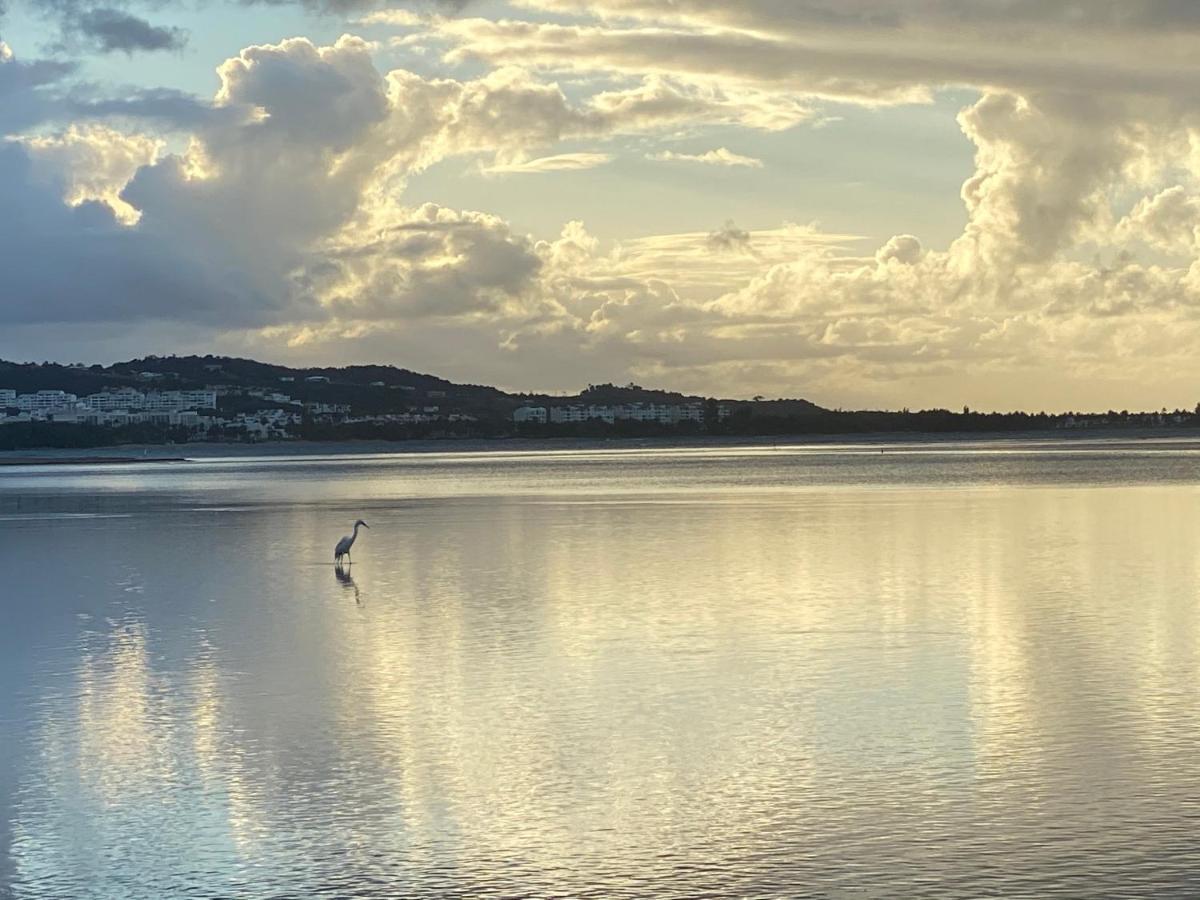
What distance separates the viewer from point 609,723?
15742 mm

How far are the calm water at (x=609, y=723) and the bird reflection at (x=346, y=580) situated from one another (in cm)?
21

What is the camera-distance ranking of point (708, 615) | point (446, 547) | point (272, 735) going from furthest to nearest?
point (446, 547) → point (708, 615) → point (272, 735)

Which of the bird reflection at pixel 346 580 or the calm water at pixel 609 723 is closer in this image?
the calm water at pixel 609 723

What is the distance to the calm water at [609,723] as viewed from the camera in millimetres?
11102

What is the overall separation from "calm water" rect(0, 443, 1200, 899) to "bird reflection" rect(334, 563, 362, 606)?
0.70 ft

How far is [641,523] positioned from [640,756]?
30556mm

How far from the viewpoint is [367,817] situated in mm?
12383

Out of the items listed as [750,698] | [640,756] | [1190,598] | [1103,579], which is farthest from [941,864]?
[1103,579]

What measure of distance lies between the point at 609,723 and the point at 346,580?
1519 cm

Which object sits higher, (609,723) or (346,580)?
(346,580)

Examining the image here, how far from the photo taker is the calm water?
11.1 metres

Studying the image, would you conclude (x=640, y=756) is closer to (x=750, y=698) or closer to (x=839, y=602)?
(x=750, y=698)

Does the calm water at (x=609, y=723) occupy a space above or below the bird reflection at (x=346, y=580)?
below

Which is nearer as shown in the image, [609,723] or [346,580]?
[609,723]
